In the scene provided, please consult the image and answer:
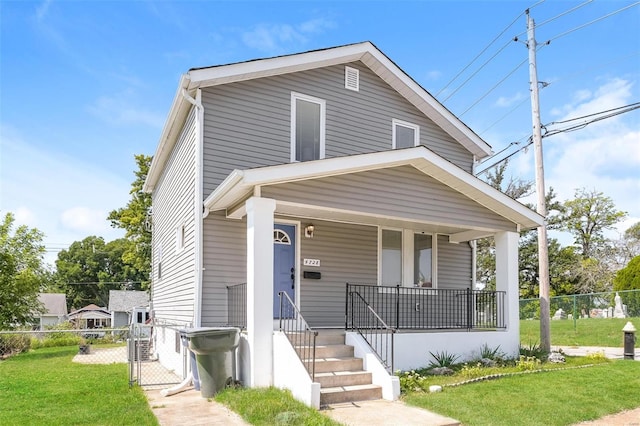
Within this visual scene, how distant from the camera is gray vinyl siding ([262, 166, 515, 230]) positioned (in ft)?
Answer: 28.6

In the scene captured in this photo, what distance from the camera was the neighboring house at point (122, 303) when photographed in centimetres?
4600

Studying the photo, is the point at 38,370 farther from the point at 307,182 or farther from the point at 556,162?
the point at 556,162

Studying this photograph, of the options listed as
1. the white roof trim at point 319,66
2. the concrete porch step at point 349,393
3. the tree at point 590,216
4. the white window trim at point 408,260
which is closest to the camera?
the concrete porch step at point 349,393

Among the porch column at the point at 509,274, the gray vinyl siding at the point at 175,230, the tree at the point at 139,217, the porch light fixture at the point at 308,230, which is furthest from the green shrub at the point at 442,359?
the tree at the point at 139,217

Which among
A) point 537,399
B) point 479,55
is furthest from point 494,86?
point 537,399

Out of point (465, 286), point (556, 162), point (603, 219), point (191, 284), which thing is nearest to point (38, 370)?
point (191, 284)

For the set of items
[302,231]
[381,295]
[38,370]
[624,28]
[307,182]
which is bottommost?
[38,370]

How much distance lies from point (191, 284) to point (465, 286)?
6755 mm

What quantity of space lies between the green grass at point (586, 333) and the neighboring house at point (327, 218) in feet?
17.7

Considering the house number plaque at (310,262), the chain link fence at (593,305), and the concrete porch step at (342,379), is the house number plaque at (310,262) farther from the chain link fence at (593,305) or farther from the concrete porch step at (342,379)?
the chain link fence at (593,305)

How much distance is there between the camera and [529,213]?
36.0 feet

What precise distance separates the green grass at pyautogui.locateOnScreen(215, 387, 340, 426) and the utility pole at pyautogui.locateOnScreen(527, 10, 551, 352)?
735 centimetres

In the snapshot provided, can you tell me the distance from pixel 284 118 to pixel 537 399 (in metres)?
6.96

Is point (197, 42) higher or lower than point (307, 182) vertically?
higher
